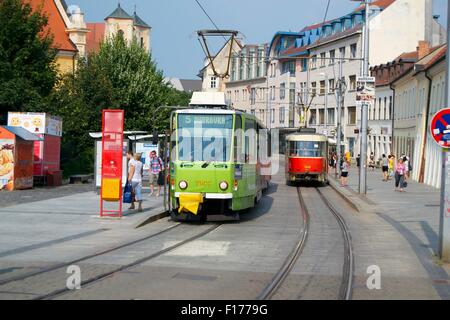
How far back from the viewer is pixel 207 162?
800 inches

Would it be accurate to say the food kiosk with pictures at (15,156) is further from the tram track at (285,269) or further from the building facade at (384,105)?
the building facade at (384,105)

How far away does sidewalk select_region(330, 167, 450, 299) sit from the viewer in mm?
13406

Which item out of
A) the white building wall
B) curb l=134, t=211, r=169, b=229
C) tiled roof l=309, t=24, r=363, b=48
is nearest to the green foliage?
tiled roof l=309, t=24, r=363, b=48

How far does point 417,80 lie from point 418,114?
8.39 feet

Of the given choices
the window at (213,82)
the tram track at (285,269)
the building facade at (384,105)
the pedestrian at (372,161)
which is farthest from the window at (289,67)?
the tram track at (285,269)

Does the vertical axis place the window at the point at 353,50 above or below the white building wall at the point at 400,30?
below

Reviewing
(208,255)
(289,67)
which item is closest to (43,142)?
(208,255)

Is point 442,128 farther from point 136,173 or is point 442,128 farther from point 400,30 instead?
point 400,30

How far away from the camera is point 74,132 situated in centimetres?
5106

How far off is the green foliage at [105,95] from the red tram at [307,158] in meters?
12.6

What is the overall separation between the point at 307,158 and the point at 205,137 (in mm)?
22974

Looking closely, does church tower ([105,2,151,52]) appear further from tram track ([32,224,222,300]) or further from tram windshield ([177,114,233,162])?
tram track ([32,224,222,300])

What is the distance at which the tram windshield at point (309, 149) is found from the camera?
43.0m

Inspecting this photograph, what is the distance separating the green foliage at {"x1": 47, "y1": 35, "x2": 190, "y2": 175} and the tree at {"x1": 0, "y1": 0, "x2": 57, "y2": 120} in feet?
5.63
